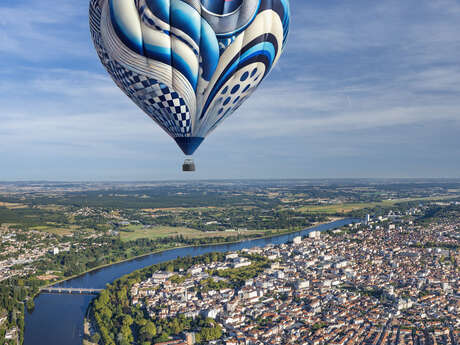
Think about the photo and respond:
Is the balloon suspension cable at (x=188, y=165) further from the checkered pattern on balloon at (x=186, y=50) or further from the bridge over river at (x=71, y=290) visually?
the bridge over river at (x=71, y=290)

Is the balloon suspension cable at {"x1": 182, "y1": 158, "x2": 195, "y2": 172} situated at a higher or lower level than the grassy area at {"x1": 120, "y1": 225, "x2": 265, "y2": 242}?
higher

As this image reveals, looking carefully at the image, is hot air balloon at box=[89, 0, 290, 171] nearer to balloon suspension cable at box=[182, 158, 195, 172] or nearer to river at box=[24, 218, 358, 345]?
balloon suspension cable at box=[182, 158, 195, 172]

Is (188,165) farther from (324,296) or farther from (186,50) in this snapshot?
(324,296)

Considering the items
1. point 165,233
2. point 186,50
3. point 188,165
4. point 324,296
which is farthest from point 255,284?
point 165,233

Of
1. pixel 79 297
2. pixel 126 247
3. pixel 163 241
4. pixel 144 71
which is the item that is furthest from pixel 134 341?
pixel 163 241

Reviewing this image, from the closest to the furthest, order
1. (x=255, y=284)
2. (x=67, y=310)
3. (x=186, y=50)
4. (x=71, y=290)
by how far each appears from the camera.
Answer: (x=186, y=50), (x=67, y=310), (x=255, y=284), (x=71, y=290)

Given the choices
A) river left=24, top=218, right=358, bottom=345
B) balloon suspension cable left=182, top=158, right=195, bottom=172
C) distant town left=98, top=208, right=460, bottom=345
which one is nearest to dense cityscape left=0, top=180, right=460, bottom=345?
distant town left=98, top=208, right=460, bottom=345
